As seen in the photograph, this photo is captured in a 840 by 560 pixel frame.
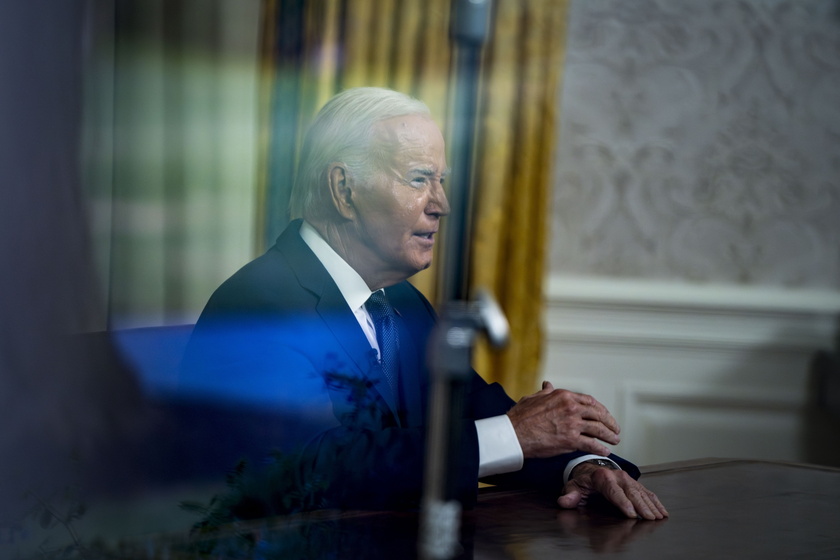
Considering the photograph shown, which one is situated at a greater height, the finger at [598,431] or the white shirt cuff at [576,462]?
the finger at [598,431]

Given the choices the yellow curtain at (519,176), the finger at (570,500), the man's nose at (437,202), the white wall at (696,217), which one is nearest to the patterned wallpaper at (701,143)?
the white wall at (696,217)

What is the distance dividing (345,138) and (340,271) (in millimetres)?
211

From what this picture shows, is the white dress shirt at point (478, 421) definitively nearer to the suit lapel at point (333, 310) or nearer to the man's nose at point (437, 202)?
the suit lapel at point (333, 310)

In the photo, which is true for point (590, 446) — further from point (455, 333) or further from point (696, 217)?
point (696, 217)

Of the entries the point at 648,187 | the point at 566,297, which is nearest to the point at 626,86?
the point at 648,187

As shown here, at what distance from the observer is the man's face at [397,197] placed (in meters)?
1.32

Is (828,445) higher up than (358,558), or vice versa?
(358,558)

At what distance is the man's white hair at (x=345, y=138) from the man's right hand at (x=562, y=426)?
17.5 inches

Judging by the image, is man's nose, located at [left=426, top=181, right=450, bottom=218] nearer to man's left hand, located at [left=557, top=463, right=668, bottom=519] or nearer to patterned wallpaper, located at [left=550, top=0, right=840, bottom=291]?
man's left hand, located at [left=557, top=463, right=668, bottom=519]

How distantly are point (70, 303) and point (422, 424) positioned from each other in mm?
593

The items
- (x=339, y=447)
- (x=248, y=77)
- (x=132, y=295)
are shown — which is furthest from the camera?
(x=248, y=77)

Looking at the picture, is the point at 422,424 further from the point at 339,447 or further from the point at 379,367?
the point at 339,447

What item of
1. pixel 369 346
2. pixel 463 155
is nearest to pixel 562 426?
pixel 369 346

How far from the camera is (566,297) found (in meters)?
2.41
